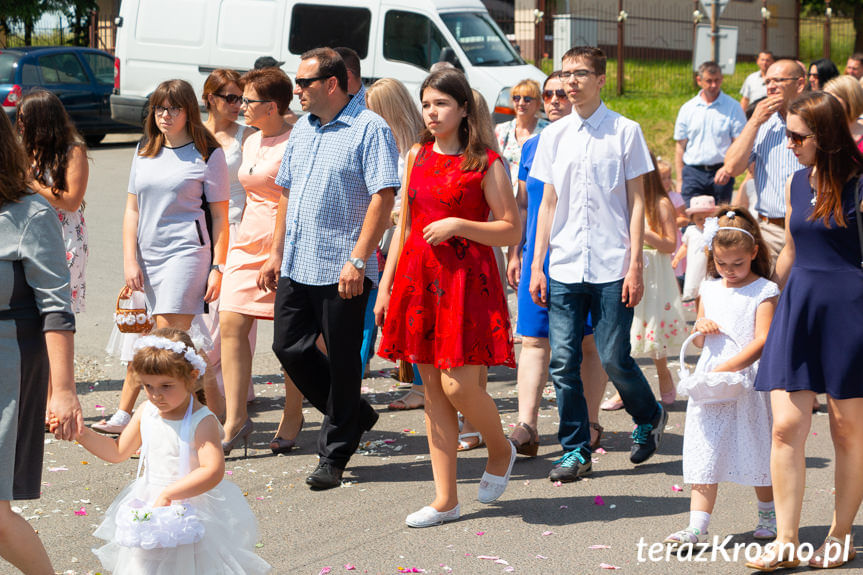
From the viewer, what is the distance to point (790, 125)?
15.2 feet

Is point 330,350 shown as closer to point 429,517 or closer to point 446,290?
point 446,290

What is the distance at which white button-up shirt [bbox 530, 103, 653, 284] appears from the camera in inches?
221

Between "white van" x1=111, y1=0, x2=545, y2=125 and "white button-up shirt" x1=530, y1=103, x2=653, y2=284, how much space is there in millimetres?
9595

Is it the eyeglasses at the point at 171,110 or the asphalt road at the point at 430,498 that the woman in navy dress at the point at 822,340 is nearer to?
the asphalt road at the point at 430,498

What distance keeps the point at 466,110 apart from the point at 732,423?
6.11 ft

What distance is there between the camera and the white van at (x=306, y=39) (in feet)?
53.3

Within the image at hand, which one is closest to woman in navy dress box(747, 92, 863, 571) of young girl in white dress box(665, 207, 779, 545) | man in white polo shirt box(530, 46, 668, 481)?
young girl in white dress box(665, 207, 779, 545)

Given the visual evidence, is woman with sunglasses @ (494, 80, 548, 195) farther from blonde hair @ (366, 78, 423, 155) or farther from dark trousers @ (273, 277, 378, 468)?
dark trousers @ (273, 277, 378, 468)

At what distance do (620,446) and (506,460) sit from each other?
138 cm

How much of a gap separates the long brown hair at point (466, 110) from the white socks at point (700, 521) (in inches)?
71.5

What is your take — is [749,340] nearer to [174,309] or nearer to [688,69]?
[174,309]

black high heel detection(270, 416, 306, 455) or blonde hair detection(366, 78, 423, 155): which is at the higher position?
blonde hair detection(366, 78, 423, 155)

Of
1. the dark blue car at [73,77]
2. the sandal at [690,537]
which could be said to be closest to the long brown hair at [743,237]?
the sandal at [690,537]

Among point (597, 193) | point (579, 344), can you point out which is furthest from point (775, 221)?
point (579, 344)
